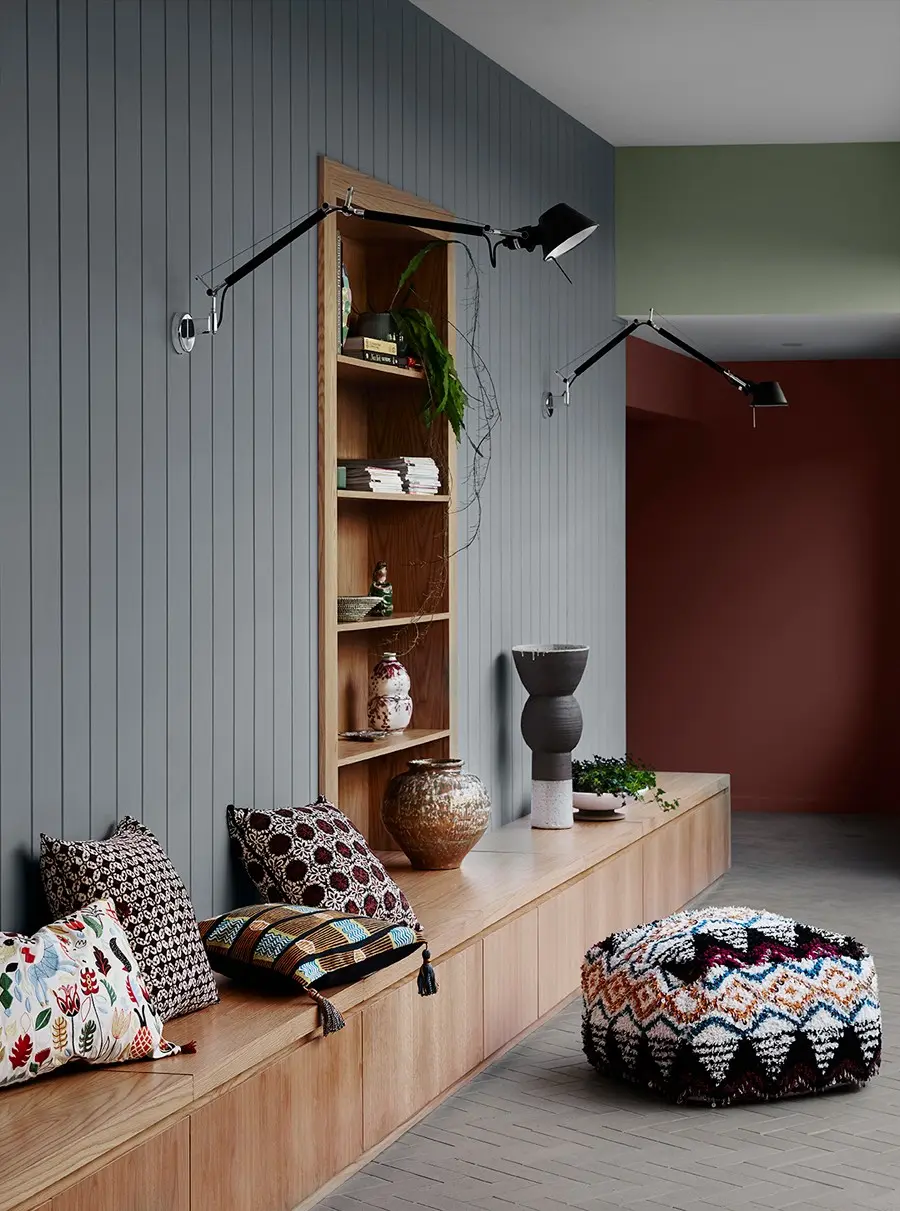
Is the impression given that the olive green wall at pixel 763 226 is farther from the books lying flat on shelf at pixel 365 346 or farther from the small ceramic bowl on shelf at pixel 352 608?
the small ceramic bowl on shelf at pixel 352 608

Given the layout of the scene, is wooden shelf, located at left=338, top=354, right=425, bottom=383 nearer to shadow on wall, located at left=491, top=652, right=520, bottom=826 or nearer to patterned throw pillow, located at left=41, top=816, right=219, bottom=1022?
shadow on wall, located at left=491, top=652, right=520, bottom=826

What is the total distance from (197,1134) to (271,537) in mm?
1870

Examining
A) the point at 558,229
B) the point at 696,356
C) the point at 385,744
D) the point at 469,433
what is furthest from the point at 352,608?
the point at 696,356

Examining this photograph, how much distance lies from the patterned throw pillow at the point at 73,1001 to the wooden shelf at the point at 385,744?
1720 mm

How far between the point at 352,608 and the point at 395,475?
50cm

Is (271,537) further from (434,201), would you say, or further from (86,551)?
(434,201)

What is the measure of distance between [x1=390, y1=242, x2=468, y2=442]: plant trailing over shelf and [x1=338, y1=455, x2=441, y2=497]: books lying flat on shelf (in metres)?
0.18

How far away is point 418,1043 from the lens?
3914mm

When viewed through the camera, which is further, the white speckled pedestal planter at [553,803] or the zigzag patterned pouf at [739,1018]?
the white speckled pedestal planter at [553,803]

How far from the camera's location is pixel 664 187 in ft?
24.4

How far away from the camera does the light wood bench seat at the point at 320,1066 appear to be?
107 inches

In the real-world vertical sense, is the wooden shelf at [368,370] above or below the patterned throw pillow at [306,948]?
above

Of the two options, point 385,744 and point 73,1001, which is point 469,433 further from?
point 73,1001

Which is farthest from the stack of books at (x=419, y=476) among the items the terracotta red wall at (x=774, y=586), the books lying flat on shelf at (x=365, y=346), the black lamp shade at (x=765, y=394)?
the terracotta red wall at (x=774, y=586)
